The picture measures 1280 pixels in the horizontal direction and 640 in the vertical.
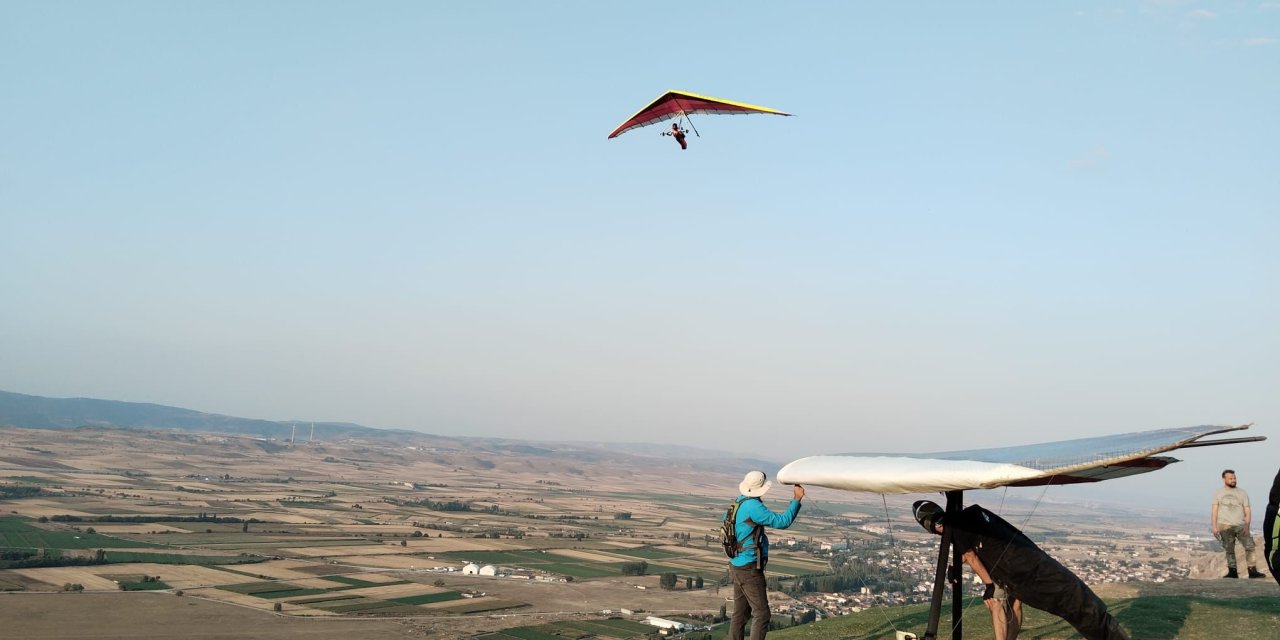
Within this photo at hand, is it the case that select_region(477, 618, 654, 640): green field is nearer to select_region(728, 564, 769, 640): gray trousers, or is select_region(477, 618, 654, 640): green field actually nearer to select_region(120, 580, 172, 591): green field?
select_region(120, 580, 172, 591): green field

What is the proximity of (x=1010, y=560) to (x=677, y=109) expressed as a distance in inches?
1077

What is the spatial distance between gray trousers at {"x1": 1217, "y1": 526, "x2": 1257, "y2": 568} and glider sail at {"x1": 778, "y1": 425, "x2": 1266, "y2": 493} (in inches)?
401

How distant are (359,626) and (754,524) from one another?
141 feet

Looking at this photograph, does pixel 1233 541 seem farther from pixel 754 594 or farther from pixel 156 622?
pixel 156 622

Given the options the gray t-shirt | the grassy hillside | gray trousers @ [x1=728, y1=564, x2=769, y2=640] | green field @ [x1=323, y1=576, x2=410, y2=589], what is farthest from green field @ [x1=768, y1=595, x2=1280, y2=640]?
green field @ [x1=323, y1=576, x2=410, y2=589]

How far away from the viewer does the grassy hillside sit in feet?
45.2

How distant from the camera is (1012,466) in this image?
8.90 m

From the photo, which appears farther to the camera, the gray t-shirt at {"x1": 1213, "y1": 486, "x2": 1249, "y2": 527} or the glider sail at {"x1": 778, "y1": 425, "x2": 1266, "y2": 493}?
the gray t-shirt at {"x1": 1213, "y1": 486, "x2": 1249, "y2": 527}

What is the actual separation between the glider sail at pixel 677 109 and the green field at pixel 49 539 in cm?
6741

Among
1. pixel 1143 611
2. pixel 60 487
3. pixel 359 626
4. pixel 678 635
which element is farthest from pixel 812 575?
pixel 60 487

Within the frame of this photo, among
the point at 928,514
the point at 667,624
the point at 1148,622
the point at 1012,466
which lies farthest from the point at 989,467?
the point at 667,624

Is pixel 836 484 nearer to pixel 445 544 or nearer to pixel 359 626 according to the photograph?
pixel 359 626

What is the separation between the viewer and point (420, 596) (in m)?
59.8

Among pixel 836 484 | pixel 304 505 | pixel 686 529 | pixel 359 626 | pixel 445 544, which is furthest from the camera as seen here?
pixel 304 505
